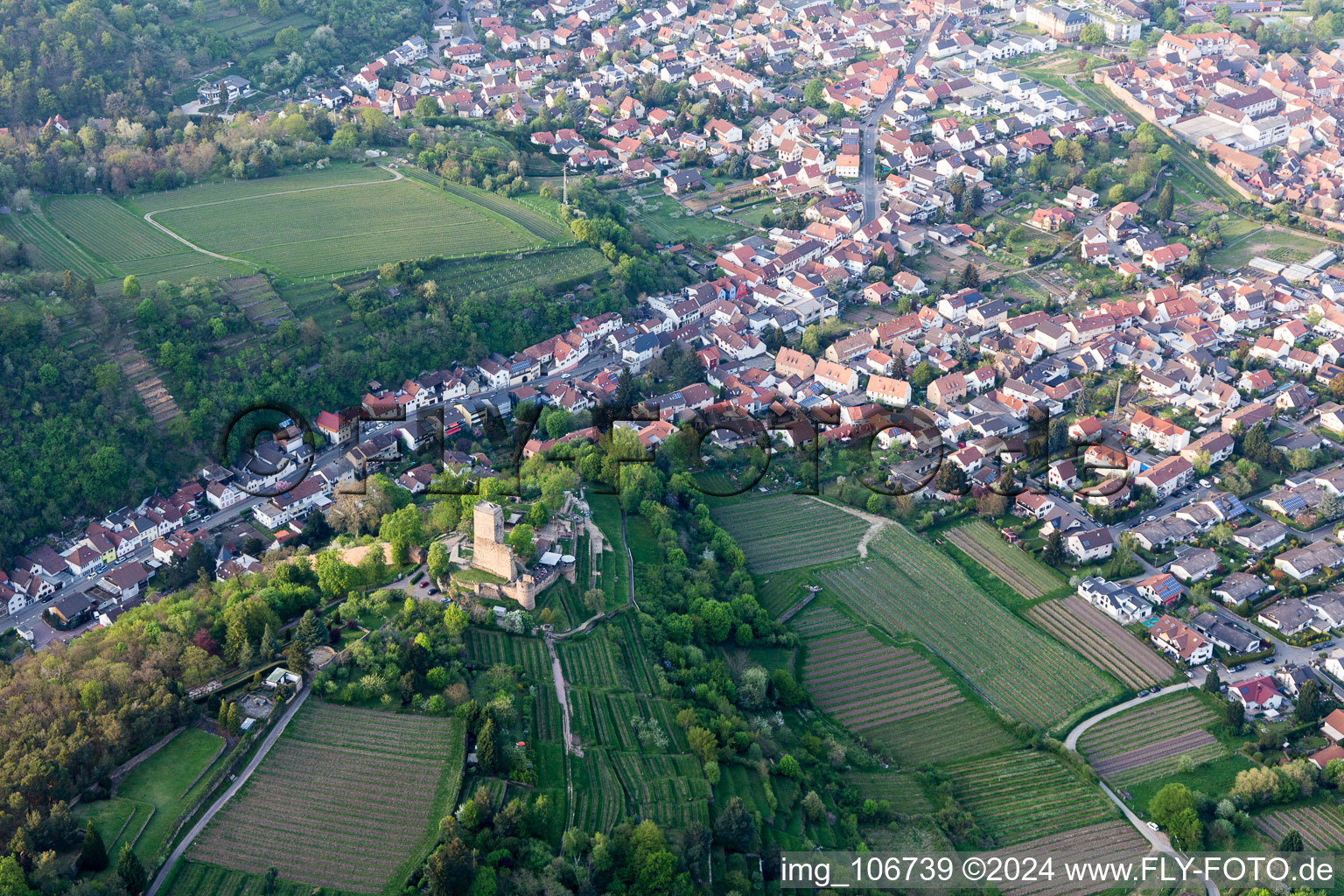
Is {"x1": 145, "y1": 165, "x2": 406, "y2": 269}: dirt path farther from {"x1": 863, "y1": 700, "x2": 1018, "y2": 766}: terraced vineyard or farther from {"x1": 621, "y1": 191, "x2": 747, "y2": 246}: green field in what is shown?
{"x1": 863, "y1": 700, "x2": 1018, "y2": 766}: terraced vineyard

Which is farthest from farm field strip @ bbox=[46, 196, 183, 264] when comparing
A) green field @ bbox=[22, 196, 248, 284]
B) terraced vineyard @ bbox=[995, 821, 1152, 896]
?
terraced vineyard @ bbox=[995, 821, 1152, 896]

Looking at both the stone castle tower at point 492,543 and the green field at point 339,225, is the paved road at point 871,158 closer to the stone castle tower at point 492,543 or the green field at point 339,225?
the green field at point 339,225

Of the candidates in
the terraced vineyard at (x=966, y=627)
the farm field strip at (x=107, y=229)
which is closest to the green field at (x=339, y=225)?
the farm field strip at (x=107, y=229)

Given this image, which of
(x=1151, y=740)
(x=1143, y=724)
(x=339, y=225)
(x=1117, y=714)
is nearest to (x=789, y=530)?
(x=1117, y=714)

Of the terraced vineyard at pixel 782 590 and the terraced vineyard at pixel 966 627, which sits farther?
the terraced vineyard at pixel 782 590

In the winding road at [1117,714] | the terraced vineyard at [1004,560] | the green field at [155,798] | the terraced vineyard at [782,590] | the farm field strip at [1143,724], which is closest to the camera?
the green field at [155,798]
